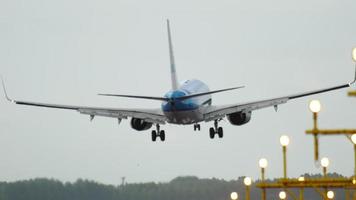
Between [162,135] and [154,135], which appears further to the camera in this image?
[154,135]

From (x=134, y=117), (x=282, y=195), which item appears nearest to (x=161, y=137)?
(x=134, y=117)

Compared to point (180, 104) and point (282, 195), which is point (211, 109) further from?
point (282, 195)

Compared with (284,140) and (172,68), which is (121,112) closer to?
(172,68)

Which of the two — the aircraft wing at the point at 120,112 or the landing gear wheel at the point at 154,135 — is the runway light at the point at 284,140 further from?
the landing gear wheel at the point at 154,135

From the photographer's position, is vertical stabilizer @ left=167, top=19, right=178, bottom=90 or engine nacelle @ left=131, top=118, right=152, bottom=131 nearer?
engine nacelle @ left=131, top=118, right=152, bottom=131

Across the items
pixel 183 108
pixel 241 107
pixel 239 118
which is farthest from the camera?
pixel 239 118

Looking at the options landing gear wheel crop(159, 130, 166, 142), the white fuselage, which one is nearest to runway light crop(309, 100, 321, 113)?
the white fuselage

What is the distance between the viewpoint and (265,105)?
121688mm

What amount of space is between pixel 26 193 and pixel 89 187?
6753 millimetres

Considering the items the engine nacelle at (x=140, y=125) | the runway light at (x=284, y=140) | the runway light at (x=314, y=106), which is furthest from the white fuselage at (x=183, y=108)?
the runway light at (x=314, y=106)

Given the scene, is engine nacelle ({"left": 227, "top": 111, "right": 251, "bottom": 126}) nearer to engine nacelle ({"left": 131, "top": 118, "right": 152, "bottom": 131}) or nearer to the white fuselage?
the white fuselage

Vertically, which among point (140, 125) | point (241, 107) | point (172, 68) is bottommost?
point (140, 125)

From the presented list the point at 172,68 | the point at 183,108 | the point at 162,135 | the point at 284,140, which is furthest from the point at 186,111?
the point at 284,140

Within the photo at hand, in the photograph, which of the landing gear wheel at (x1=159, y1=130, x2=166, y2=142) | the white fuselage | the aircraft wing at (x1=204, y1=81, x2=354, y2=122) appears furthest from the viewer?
the landing gear wheel at (x1=159, y1=130, x2=166, y2=142)
